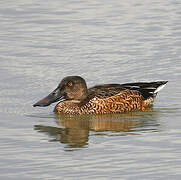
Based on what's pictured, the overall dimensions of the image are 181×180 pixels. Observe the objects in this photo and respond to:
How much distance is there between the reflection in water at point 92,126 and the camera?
13.3 m

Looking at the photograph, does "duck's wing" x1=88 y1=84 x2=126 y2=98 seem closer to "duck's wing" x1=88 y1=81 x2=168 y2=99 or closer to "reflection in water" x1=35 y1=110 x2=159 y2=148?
"duck's wing" x1=88 y1=81 x2=168 y2=99

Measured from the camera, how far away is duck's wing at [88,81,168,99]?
53.5 feet

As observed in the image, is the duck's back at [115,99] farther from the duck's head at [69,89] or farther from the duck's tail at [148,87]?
the duck's head at [69,89]

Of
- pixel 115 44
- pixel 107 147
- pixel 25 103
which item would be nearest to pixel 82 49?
pixel 115 44

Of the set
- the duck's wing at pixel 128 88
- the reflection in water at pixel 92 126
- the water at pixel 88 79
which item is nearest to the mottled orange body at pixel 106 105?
the duck's wing at pixel 128 88

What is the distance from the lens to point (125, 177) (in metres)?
10.5

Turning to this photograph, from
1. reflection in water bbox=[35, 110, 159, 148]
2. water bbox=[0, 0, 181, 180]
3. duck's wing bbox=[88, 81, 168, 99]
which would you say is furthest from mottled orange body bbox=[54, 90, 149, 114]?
water bbox=[0, 0, 181, 180]

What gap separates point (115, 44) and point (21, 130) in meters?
7.75

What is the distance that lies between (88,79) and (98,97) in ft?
6.53

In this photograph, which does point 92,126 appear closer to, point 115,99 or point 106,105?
point 106,105

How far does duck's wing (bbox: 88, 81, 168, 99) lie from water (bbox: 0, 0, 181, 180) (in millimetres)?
320

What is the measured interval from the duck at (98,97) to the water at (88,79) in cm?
30

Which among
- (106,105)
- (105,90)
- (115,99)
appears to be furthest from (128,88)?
(106,105)

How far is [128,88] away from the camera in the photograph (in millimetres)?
16656
